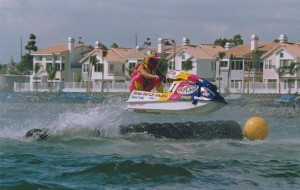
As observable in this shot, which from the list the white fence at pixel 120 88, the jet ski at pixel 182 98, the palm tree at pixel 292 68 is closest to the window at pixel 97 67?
the white fence at pixel 120 88

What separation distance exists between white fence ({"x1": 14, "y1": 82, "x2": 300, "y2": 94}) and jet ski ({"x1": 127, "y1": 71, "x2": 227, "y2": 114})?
49007mm

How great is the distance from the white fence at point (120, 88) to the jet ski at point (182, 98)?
49.0 metres

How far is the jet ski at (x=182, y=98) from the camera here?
52.7ft

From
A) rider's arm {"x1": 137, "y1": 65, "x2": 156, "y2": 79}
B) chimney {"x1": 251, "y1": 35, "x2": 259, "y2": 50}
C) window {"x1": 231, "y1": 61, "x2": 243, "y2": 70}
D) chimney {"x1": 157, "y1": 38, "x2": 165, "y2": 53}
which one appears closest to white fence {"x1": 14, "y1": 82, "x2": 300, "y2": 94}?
window {"x1": 231, "y1": 61, "x2": 243, "y2": 70}

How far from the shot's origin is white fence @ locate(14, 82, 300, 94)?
216 feet

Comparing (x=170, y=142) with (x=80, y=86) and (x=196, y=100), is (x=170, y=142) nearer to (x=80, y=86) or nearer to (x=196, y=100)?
(x=196, y=100)

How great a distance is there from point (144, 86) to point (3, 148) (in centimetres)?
Answer: 456

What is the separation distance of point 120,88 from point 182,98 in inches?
2143

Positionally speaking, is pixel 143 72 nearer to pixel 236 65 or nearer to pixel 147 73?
pixel 147 73

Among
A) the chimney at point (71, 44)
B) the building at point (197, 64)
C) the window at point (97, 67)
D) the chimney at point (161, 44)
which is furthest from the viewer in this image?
the chimney at point (71, 44)

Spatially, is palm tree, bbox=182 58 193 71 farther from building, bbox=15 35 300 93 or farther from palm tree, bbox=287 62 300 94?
palm tree, bbox=287 62 300 94

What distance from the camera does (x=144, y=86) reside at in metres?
17.3

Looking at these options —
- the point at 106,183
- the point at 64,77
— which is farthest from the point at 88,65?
the point at 106,183

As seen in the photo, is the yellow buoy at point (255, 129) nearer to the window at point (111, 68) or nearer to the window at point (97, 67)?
the window at point (111, 68)
